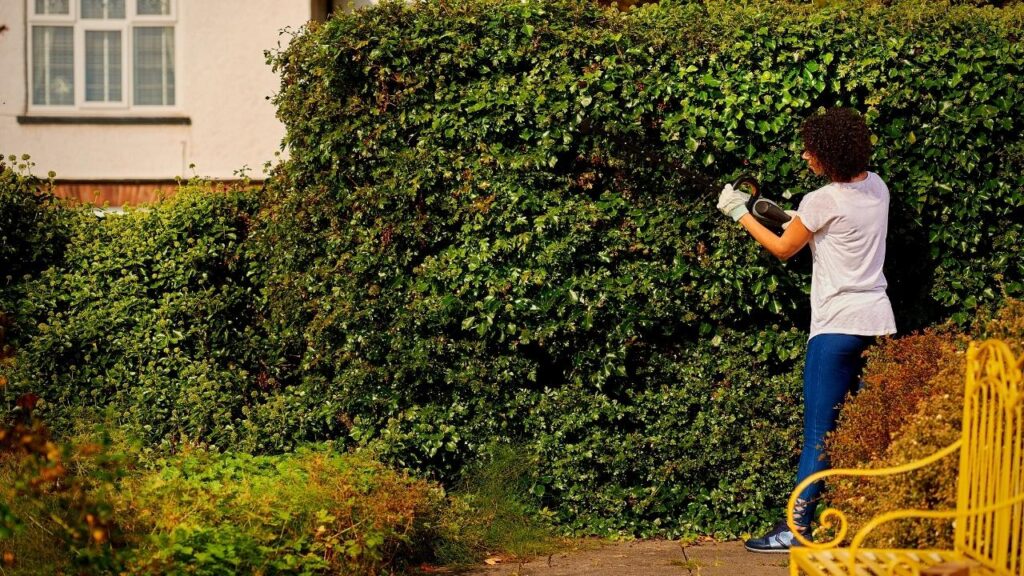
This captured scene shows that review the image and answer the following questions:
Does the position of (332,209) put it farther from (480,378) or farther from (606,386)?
(606,386)

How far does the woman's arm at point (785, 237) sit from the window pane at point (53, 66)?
25.2ft

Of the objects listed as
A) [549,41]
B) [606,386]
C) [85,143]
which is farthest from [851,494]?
[85,143]

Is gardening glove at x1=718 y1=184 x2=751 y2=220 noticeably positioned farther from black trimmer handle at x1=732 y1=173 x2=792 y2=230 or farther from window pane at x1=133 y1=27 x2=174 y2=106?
window pane at x1=133 y1=27 x2=174 y2=106

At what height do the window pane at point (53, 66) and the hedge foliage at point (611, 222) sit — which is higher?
the window pane at point (53, 66)

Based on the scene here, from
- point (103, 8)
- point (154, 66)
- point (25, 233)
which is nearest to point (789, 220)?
point (25, 233)

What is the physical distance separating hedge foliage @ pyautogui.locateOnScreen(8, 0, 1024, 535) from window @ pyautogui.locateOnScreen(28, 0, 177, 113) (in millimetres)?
4778

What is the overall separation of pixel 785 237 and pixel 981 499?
1.94 m

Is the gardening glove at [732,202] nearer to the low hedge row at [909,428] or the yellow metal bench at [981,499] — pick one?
the low hedge row at [909,428]

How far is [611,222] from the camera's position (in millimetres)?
6086

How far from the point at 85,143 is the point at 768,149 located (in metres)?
7.10

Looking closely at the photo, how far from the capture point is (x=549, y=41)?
6090 millimetres

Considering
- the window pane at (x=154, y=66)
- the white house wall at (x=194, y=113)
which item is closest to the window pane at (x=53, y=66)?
the white house wall at (x=194, y=113)

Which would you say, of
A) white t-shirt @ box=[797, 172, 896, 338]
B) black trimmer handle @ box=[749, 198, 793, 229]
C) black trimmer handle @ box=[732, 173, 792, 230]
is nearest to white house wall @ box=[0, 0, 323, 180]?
black trimmer handle @ box=[732, 173, 792, 230]

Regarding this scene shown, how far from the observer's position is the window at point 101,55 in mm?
10578
